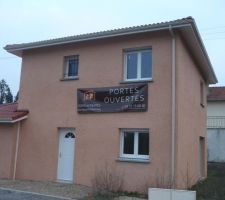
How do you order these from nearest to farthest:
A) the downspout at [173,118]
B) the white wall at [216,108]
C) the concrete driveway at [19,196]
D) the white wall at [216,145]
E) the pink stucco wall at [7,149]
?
the concrete driveway at [19,196]
the downspout at [173,118]
the pink stucco wall at [7,149]
the white wall at [216,145]
the white wall at [216,108]

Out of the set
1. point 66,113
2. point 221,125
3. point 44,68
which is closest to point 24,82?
point 44,68

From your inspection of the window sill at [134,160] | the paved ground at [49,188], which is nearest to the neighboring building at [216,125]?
the window sill at [134,160]

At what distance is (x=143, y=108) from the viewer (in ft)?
43.3

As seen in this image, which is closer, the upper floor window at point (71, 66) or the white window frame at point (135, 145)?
the white window frame at point (135, 145)

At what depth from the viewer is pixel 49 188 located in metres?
13.1

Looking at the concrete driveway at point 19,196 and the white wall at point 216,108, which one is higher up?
the white wall at point 216,108

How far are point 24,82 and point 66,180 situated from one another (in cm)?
469

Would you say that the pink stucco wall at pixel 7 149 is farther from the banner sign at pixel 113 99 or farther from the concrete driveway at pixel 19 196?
the banner sign at pixel 113 99

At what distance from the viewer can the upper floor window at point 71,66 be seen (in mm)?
15242

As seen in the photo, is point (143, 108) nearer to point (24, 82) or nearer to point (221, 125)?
point (24, 82)

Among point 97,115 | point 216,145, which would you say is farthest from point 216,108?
point 97,115

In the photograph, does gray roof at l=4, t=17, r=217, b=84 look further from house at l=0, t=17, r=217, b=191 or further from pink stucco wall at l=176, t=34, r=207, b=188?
pink stucco wall at l=176, t=34, r=207, b=188

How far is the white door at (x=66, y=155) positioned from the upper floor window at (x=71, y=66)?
89.7 inches

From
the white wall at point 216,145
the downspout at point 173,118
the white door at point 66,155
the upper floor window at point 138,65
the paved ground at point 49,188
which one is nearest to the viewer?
the paved ground at point 49,188
